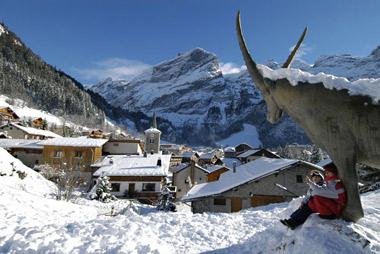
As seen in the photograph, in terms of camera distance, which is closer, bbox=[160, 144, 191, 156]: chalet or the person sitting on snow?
the person sitting on snow

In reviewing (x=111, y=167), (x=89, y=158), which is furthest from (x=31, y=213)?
(x=89, y=158)

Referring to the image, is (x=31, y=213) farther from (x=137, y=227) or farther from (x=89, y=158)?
(x=89, y=158)

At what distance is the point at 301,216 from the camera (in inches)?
245

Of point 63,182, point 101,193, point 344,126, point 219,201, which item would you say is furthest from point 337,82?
point 101,193

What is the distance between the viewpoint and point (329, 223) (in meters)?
5.80

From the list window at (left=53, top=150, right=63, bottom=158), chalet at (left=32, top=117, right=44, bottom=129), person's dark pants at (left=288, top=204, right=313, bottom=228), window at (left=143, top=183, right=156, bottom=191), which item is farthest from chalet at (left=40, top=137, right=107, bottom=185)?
chalet at (left=32, top=117, right=44, bottom=129)

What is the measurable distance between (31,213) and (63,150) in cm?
3682

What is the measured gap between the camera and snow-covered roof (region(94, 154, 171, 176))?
3938 cm

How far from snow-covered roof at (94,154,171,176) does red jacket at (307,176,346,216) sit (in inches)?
1329

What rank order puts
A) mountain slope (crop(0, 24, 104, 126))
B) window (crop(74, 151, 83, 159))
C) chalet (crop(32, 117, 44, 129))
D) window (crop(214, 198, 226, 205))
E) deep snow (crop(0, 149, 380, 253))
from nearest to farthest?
1. deep snow (crop(0, 149, 380, 253))
2. window (crop(214, 198, 226, 205))
3. window (crop(74, 151, 83, 159))
4. chalet (crop(32, 117, 44, 129))
5. mountain slope (crop(0, 24, 104, 126))

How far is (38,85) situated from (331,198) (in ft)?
540

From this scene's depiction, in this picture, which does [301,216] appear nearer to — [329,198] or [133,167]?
[329,198]

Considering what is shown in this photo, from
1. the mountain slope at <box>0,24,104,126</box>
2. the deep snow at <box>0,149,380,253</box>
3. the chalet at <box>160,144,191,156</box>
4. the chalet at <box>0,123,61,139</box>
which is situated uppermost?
the mountain slope at <box>0,24,104,126</box>

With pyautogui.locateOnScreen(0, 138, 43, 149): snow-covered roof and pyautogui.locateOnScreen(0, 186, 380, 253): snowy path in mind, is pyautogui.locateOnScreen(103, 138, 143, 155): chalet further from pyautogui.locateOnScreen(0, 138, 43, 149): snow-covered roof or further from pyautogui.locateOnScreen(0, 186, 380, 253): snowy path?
pyautogui.locateOnScreen(0, 186, 380, 253): snowy path
